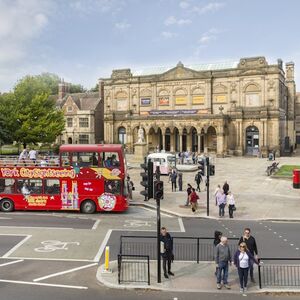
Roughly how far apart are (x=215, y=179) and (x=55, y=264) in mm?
27028

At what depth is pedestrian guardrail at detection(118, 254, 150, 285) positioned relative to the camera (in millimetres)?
12109

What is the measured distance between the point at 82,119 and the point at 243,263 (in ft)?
239

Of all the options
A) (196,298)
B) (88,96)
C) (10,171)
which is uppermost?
(88,96)

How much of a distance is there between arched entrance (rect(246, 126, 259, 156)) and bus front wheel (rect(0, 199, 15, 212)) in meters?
51.9

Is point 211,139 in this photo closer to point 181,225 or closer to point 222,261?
point 181,225

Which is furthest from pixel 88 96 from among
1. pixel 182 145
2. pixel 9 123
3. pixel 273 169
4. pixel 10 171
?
pixel 10 171

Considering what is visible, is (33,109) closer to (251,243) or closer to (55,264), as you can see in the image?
(55,264)

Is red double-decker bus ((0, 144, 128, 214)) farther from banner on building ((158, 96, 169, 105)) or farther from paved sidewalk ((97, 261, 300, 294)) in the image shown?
banner on building ((158, 96, 169, 105))

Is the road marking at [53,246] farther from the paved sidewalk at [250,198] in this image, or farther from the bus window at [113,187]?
the paved sidewalk at [250,198]

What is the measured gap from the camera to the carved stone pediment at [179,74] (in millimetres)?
73000

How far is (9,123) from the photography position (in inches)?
2147

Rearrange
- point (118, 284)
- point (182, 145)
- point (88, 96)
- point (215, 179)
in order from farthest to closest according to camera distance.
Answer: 1. point (88, 96)
2. point (182, 145)
3. point (215, 179)
4. point (118, 284)

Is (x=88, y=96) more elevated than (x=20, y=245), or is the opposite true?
(x=88, y=96)

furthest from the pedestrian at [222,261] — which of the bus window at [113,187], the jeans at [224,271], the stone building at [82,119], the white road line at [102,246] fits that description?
the stone building at [82,119]
